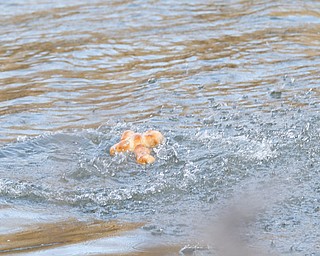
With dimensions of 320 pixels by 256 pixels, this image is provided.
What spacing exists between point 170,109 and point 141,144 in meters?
1.22

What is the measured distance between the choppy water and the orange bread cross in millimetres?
58

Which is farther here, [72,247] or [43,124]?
[43,124]

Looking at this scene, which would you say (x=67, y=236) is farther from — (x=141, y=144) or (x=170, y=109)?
(x=170, y=109)

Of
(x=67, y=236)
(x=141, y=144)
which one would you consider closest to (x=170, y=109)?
(x=141, y=144)

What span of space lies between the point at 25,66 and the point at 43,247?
13.5ft

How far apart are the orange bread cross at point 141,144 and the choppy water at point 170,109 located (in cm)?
6

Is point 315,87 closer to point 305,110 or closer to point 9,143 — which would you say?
point 305,110

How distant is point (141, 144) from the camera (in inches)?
211

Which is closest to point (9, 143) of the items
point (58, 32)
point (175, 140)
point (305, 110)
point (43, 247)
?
point (175, 140)

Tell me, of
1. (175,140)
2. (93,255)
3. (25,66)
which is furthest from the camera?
(25,66)

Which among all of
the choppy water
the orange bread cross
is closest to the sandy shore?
the choppy water

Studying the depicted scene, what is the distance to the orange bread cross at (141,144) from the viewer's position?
5.28 meters

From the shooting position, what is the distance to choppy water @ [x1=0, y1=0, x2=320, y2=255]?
477 centimetres

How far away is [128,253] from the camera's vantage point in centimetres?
410
